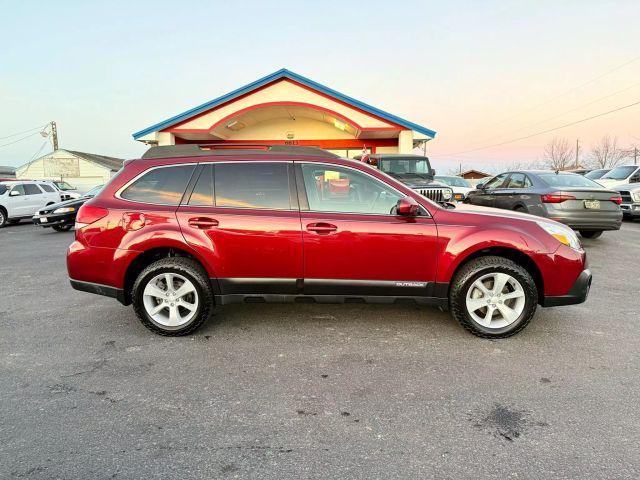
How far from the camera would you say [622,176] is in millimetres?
13648

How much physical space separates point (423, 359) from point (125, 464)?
2.29 metres

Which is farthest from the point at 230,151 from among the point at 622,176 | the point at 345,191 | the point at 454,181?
the point at 454,181

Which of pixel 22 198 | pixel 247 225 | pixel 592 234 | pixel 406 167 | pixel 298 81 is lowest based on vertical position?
pixel 592 234

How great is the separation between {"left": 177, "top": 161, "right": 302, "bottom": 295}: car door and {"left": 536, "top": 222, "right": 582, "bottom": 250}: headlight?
2388 mm

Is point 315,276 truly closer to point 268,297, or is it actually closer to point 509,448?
point 268,297

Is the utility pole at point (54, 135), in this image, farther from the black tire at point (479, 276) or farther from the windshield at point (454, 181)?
the black tire at point (479, 276)

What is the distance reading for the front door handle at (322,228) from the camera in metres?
3.64

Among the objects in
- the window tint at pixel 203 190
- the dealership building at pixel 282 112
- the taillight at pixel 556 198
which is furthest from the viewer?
the dealership building at pixel 282 112

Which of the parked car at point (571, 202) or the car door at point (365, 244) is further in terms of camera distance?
the parked car at point (571, 202)

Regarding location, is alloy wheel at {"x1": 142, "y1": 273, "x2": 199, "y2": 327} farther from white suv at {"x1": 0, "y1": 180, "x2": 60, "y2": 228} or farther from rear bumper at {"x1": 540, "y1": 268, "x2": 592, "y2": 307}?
white suv at {"x1": 0, "y1": 180, "x2": 60, "y2": 228}

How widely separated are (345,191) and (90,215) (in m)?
2.51

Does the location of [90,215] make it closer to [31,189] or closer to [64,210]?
[64,210]

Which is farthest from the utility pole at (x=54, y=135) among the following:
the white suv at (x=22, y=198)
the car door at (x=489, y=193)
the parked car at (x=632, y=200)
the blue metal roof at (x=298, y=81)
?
the parked car at (x=632, y=200)

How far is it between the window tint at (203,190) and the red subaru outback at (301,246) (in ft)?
0.03
